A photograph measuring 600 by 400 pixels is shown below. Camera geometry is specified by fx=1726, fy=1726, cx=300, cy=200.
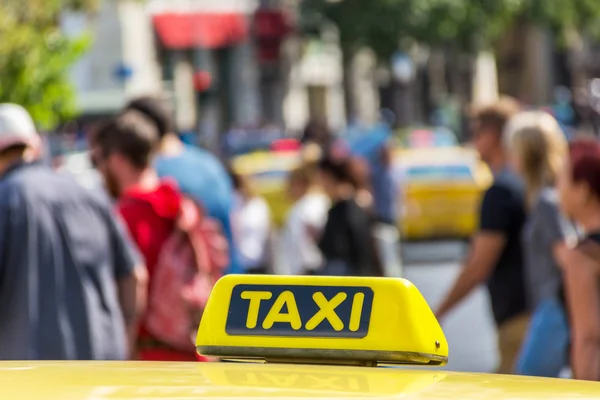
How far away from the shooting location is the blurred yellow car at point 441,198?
21.4m

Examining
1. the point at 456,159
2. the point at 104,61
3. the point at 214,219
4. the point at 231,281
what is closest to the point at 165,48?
the point at 104,61

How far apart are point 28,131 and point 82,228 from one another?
0.43 meters

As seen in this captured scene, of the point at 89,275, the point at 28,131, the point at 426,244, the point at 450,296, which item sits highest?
the point at 28,131

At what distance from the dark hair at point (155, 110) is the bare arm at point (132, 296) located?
1.42 meters

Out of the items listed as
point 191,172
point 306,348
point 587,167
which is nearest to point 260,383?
point 306,348

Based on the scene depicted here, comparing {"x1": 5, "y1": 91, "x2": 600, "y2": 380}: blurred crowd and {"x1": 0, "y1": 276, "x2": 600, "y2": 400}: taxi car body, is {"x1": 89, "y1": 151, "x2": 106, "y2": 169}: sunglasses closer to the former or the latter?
{"x1": 5, "y1": 91, "x2": 600, "y2": 380}: blurred crowd

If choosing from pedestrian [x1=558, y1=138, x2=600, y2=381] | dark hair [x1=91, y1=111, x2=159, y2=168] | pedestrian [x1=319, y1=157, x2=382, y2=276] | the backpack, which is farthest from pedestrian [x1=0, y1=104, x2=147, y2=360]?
pedestrian [x1=319, y1=157, x2=382, y2=276]

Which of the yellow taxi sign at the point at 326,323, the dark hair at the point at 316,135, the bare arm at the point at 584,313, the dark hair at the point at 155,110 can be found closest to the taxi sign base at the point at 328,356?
the yellow taxi sign at the point at 326,323

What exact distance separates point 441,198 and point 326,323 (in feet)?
62.7

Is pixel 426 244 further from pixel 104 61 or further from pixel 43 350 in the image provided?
pixel 104 61

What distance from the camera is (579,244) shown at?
207 inches

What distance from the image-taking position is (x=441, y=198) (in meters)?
21.6

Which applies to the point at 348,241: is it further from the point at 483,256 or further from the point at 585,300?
the point at 585,300

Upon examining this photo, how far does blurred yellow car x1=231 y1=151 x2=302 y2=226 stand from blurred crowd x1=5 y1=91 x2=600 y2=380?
14.2 m
